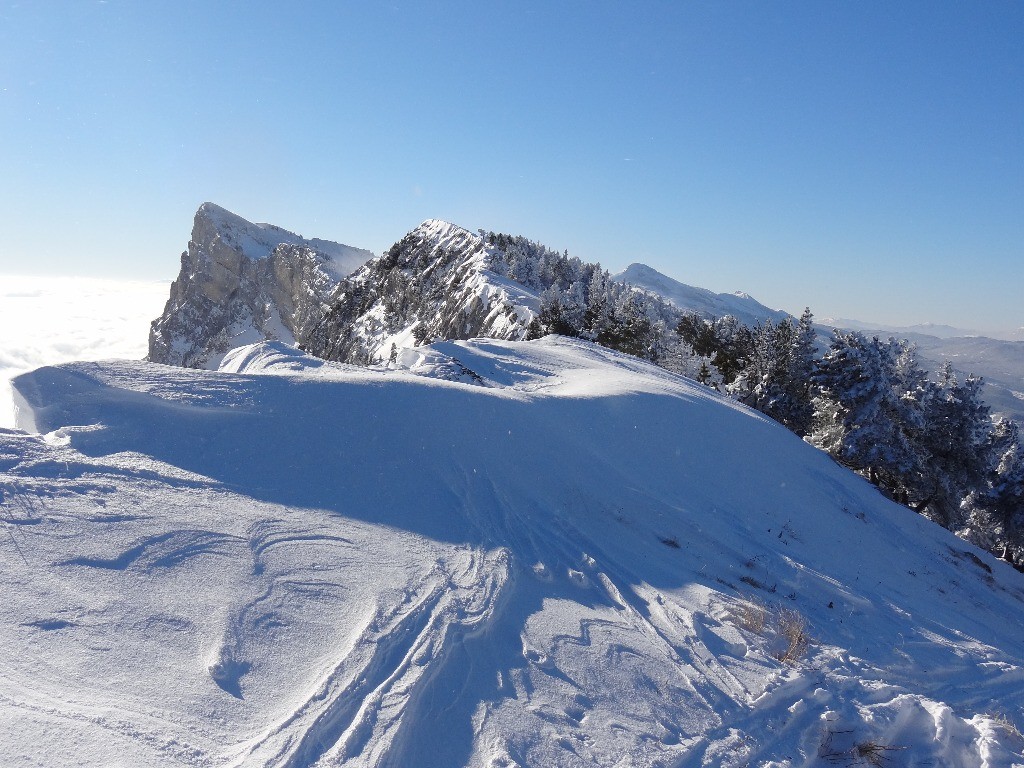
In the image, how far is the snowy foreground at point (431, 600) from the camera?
4.18 meters

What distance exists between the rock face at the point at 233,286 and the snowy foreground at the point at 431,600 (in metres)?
78.5

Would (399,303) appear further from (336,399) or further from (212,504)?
(212,504)

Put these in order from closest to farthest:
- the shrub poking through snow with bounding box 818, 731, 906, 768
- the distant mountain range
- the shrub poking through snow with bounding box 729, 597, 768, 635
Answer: the shrub poking through snow with bounding box 818, 731, 906, 768 → the shrub poking through snow with bounding box 729, 597, 768, 635 → the distant mountain range

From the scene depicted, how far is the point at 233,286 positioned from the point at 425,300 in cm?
6769

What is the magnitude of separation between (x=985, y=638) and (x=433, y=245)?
171ft

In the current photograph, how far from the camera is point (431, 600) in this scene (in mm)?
5617

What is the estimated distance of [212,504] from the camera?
6.66m

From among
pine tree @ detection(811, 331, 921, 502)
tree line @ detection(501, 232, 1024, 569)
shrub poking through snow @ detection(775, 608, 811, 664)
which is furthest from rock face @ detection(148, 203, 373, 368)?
shrub poking through snow @ detection(775, 608, 811, 664)

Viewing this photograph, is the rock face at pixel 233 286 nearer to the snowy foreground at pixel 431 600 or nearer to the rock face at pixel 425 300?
the rock face at pixel 425 300

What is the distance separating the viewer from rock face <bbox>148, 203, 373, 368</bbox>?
88312 mm

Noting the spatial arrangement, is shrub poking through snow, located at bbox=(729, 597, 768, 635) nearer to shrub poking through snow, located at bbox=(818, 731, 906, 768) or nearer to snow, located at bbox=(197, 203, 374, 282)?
shrub poking through snow, located at bbox=(818, 731, 906, 768)

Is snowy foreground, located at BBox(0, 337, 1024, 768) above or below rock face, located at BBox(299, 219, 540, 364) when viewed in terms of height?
below

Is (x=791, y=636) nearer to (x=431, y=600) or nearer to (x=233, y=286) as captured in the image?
(x=431, y=600)

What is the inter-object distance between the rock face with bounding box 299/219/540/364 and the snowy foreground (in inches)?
782
